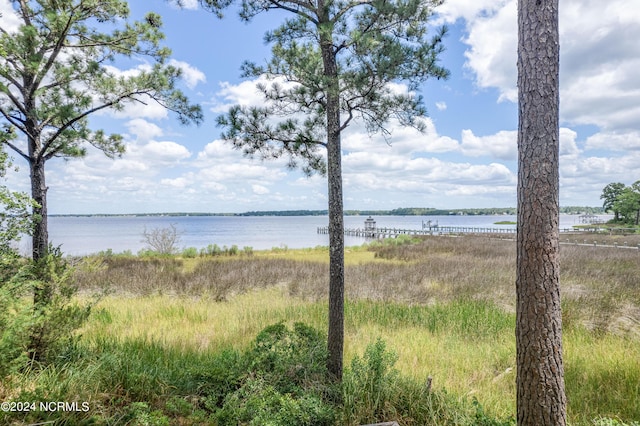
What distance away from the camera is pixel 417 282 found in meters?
11.0

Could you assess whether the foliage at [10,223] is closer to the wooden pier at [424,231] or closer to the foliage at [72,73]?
the foliage at [72,73]

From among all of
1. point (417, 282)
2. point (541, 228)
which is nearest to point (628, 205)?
point (417, 282)

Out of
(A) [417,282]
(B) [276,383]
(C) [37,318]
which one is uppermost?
(C) [37,318]

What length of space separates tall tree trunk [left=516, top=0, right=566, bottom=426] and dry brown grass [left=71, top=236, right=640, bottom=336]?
5.03m

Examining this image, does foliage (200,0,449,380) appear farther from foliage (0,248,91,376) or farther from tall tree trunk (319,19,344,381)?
foliage (0,248,91,376)

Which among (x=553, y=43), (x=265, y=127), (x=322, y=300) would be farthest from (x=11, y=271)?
(x=322, y=300)

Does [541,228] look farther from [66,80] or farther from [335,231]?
[66,80]

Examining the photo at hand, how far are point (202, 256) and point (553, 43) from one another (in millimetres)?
20263

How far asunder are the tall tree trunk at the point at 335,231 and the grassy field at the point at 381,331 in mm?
347

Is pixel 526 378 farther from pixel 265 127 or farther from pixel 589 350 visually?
pixel 265 127

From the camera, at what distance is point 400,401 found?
11.3ft

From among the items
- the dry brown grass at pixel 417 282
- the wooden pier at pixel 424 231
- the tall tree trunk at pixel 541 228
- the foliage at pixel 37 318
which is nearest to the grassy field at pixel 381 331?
the dry brown grass at pixel 417 282

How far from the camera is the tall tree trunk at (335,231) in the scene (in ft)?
13.3

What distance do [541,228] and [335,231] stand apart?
2.11 metres
